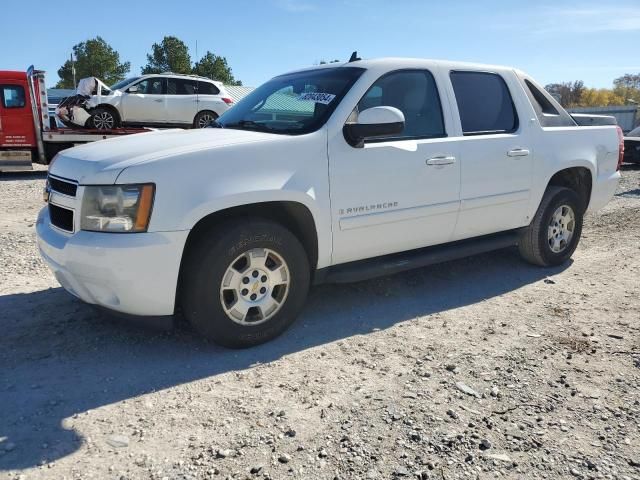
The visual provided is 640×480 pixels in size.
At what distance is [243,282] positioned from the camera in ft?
11.5

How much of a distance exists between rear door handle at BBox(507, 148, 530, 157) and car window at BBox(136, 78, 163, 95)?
1263 centimetres

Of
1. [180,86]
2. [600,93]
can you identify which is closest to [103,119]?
[180,86]

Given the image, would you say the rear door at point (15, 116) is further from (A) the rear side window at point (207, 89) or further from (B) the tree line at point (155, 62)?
(B) the tree line at point (155, 62)

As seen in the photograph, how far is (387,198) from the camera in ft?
13.0

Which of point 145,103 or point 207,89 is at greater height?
point 207,89

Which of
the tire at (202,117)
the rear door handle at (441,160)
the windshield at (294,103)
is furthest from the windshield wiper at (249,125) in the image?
the tire at (202,117)

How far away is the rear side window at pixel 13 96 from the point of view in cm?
1269

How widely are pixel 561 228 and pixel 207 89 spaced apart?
1279 cm

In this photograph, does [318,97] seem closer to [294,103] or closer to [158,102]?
[294,103]

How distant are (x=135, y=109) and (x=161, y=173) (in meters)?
12.9

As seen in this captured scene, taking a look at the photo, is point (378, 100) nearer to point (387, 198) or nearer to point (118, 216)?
point (387, 198)

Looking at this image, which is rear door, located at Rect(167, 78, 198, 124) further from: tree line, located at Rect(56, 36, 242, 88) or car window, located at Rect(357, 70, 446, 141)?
tree line, located at Rect(56, 36, 242, 88)

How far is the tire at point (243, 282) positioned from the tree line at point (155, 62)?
189 feet

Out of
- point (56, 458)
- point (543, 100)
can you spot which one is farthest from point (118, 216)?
point (543, 100)
